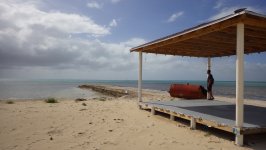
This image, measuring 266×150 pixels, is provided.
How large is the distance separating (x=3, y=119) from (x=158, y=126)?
632 cm

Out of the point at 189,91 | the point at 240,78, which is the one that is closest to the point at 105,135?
the point at 240,78

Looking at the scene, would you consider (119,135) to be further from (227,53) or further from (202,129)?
(227,53)

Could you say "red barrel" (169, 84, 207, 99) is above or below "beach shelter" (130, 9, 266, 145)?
below

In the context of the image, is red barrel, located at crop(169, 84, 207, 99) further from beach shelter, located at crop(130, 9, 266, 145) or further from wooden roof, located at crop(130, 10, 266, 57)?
beach shelter, located at crop(130, 9, 266, 145)

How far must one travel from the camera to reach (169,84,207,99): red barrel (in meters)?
15.6

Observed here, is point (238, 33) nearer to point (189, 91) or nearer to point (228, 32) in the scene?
point (228, 32)

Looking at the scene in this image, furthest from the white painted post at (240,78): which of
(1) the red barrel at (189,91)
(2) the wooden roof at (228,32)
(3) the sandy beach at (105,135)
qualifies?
(1) the red barrel at (189,91)

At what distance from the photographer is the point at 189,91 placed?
53.5 feet

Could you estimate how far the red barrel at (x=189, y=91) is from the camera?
1557 cm

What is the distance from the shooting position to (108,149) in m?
5.89

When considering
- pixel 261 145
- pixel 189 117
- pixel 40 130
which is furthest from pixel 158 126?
pixel 40 130

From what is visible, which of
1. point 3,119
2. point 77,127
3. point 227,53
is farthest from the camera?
point 227,53

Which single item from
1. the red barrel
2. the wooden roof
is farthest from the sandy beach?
the red barrel

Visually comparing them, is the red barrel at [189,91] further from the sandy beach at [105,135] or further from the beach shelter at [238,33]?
the sandy beach at [105,135]
